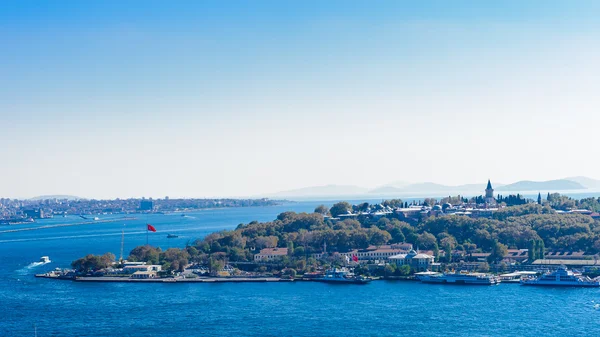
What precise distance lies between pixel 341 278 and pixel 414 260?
650 cm

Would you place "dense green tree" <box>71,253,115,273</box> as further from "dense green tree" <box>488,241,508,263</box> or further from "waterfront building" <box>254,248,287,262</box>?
"dense green tree" <box>488,241,508,263</box>

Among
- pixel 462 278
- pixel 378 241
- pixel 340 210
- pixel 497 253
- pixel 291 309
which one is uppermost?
pixel 340 210

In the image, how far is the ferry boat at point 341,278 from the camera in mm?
38469

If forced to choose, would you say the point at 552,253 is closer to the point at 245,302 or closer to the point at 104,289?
the point at 245,302

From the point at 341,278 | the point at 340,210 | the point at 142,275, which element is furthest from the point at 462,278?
the point at 340,210

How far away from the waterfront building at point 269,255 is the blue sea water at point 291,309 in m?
7.70

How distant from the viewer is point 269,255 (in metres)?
46.5

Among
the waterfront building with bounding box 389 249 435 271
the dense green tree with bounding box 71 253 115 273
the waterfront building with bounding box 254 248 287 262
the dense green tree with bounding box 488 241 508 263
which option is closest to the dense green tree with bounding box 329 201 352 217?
the waterfront building with bounding box 254 248 287 262

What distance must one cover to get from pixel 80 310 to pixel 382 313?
12.3 m

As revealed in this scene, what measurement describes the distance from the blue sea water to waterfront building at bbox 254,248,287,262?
25.3ft

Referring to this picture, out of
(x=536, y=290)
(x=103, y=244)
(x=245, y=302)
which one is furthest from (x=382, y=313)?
(x=103, y=244)

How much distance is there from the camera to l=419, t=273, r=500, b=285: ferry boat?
37.4m

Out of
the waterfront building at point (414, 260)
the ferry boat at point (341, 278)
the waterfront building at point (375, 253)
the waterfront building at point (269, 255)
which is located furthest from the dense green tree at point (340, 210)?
the ferry boat at point (341, 278)

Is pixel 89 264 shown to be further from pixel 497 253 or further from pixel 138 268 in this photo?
pixel 497 253
